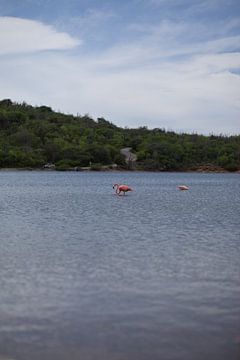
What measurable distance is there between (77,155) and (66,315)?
128m

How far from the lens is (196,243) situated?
18062 millimetres

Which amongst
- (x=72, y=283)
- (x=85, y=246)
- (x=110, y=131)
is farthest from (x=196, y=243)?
(x=110, y=131)

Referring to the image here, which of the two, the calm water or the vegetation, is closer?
the calm water

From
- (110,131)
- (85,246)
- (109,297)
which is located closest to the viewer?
(109,297)

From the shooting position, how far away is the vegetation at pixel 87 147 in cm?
13662

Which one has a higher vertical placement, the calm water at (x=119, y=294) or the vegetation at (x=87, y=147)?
the vegetation at (x=87, y=147)

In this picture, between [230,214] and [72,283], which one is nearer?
[72,283]

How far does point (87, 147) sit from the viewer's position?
139 meters

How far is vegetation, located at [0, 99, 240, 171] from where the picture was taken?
448 feet

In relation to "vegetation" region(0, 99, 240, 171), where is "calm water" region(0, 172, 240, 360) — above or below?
below

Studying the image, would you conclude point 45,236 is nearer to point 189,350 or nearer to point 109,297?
point 109,297

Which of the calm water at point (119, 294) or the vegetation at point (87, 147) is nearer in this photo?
the calm water at point (119, 294)

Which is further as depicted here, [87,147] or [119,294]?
[87,147]

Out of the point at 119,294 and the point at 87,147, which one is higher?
the point at 87,147
